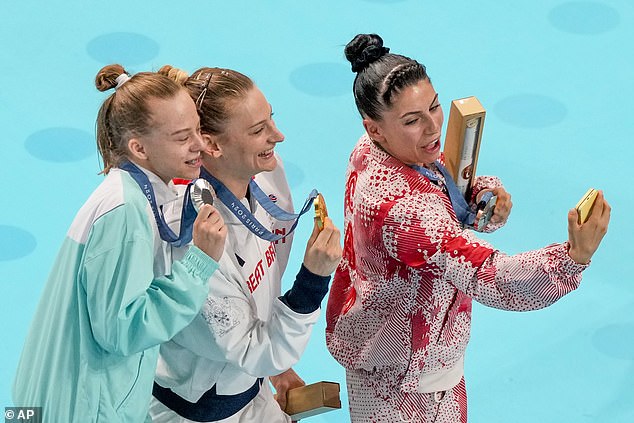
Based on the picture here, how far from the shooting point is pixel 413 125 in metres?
3.52

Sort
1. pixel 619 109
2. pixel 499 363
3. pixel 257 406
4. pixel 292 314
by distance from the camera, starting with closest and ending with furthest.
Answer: pixel 292 314 → pixel 257 406 → pixel 499 363 → pixel 619 109

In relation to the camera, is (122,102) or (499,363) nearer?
(122,102)

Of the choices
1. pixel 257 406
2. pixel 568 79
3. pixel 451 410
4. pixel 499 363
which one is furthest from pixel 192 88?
pixel 568 79

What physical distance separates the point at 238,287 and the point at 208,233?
0.28 m

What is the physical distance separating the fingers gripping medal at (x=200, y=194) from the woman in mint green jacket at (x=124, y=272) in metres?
0.04

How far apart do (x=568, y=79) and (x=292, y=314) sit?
372 centimetres

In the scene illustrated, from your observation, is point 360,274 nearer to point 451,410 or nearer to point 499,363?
point 451,410

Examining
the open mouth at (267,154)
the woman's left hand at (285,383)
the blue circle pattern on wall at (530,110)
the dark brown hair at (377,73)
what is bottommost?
the woman's left hand at (285,383)

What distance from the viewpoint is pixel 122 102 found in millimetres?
3238

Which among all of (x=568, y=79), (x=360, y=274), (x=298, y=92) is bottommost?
(x=360, y=274)

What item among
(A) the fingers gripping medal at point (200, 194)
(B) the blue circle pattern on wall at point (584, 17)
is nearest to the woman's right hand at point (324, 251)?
(A) the fingers gripping medal at point (200, 194)

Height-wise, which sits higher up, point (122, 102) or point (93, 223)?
point (122, 102)

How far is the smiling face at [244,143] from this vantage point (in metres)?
3.38

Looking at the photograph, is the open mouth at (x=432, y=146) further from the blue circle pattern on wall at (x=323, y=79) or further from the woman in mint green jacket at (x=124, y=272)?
the blue circle pattern on wall at (x=323, y=79)
